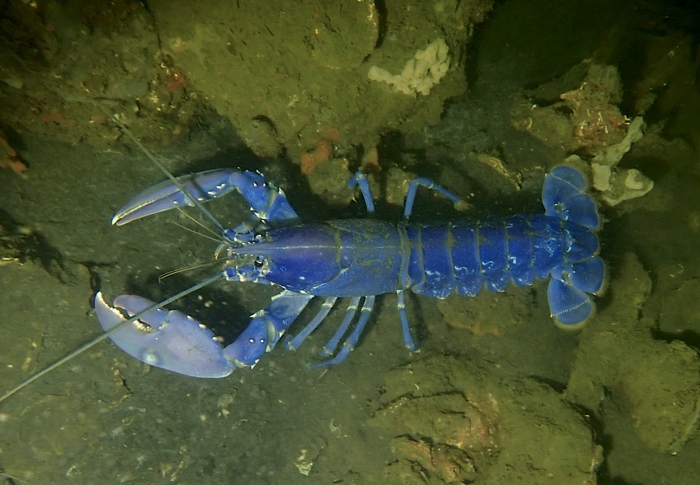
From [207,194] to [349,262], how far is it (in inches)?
50.4

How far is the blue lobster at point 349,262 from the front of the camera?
3.19 m

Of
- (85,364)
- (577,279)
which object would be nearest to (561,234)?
(577,279)

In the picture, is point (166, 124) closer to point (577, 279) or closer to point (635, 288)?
point (577, 279)

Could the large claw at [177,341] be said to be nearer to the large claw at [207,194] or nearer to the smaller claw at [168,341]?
the smaller claw at [168,341]

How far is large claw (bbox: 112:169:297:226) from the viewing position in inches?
124

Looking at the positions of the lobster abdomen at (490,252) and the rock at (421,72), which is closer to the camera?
the rock at (421,72)

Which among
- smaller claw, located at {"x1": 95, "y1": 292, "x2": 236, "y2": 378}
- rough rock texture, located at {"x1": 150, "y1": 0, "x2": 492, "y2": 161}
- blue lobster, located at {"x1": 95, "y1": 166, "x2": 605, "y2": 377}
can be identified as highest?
rough rock texture, located at {"x1": 150, "y1": 0, "x2": 492, "y2": 161}

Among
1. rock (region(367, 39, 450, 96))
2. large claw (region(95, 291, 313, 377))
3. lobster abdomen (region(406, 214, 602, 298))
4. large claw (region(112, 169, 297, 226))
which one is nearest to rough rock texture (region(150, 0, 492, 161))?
rock (region(367, 39, 450, 96))

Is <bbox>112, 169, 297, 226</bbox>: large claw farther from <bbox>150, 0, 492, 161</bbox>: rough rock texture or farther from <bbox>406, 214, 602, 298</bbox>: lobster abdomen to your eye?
<bbox>406, 214, 602, 298</bbox>: lobster abdomen

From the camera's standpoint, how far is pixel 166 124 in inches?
134

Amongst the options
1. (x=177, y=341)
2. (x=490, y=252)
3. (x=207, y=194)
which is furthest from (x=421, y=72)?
(x=177, y=341)

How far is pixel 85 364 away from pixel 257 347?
4.18 feet

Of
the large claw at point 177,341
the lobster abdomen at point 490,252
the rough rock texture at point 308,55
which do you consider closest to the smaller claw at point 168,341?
the large claw at point 177,341

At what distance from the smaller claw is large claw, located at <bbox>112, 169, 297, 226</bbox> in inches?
26.8
